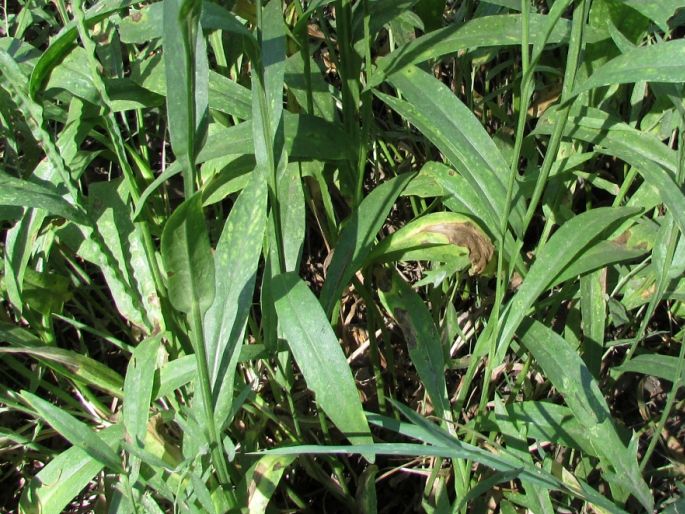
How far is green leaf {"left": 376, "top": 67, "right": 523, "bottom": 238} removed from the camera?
0.88 metres

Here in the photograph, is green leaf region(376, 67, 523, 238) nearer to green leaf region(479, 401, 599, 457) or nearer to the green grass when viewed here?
the green grass

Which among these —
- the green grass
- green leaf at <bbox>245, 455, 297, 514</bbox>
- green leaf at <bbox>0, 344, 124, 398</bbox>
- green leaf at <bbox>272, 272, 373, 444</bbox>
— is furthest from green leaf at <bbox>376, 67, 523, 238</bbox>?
green leaf at <bbox>0, 344, 124, 398</bbox>

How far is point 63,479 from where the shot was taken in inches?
34.6

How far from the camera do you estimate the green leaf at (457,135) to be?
34.7 inches

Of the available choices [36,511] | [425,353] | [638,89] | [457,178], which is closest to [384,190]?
[457,178]

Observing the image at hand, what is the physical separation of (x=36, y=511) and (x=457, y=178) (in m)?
0.60

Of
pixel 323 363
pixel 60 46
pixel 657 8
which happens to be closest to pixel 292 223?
pixel 323 363

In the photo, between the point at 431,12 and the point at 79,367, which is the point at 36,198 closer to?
the point at 79,367

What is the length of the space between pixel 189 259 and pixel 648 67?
44 cm

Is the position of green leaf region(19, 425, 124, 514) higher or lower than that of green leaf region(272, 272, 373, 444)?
lower

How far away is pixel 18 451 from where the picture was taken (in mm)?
1091

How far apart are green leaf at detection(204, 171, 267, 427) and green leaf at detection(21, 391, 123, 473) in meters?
0.11

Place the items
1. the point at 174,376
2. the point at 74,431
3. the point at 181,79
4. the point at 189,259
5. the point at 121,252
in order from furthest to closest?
1. the point at 121,252
2. the point at 174,376
3. the point at 74,431
4. the point at 189,259
5. the point at 181,79

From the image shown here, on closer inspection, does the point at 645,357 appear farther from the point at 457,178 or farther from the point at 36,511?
the point at 36,511
